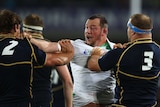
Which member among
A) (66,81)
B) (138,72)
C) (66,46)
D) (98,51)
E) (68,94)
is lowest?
(68,94)

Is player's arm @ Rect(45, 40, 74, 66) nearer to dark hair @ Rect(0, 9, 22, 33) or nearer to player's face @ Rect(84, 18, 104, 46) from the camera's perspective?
dark hair @ Rect(0, 9, 22, 33)

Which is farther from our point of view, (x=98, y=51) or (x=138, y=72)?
(x=98, y=51)

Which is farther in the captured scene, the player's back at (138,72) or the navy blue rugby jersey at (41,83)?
the navy blue rugby jersey at (41,83)

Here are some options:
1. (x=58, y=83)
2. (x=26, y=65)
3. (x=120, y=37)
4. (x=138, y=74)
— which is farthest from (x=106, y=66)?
(x=120, y=37)

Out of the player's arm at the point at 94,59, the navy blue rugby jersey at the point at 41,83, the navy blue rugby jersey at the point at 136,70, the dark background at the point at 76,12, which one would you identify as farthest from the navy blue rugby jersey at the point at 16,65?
the dark background at the point at 76,12

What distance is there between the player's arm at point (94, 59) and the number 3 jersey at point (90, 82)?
0.24 meters

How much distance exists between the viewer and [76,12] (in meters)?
17.3

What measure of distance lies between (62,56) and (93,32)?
3.36 ft

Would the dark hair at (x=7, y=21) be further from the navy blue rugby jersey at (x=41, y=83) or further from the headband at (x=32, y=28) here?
the headband at (x=32, y=28)

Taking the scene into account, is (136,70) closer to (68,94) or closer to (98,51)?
(98,51)

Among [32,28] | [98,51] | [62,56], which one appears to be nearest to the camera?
[62,56]

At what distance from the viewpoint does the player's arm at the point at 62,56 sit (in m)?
5.68

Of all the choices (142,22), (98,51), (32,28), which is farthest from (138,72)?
(32,28)

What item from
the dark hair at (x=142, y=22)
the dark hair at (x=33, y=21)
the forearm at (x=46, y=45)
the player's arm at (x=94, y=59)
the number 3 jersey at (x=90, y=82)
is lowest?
the number 3 jersey at (x=90, y=82)
